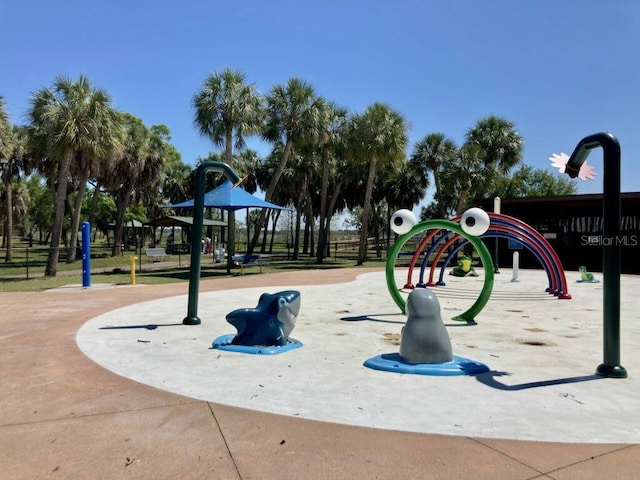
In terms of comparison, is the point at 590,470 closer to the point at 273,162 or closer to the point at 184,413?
the point at 184,413

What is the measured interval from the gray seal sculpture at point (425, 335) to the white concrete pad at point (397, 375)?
A: 0.46 meters

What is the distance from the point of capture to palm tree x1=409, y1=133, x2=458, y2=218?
35156 millimetres

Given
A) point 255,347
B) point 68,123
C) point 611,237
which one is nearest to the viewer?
point 611,237

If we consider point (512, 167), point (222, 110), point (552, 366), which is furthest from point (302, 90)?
point (552, 366)

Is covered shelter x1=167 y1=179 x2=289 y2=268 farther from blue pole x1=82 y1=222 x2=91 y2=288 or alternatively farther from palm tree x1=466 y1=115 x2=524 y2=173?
palm tree x1=466 y1=115 x2=524 y2=173

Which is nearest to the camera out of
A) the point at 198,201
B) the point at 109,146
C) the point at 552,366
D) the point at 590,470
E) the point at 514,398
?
the point at 590,470

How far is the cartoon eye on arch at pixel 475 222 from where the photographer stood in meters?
8.41

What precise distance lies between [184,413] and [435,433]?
2071 millimetres

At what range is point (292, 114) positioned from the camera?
90.3 feet

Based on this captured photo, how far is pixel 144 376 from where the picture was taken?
17.4 feet

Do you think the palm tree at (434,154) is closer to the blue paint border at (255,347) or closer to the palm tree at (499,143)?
the palm tree at (499,143)

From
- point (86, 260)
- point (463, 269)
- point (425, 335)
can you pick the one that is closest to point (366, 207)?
point (463, 269)

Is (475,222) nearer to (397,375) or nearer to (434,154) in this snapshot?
(397,375)

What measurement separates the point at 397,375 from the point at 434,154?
32005 millimetres
